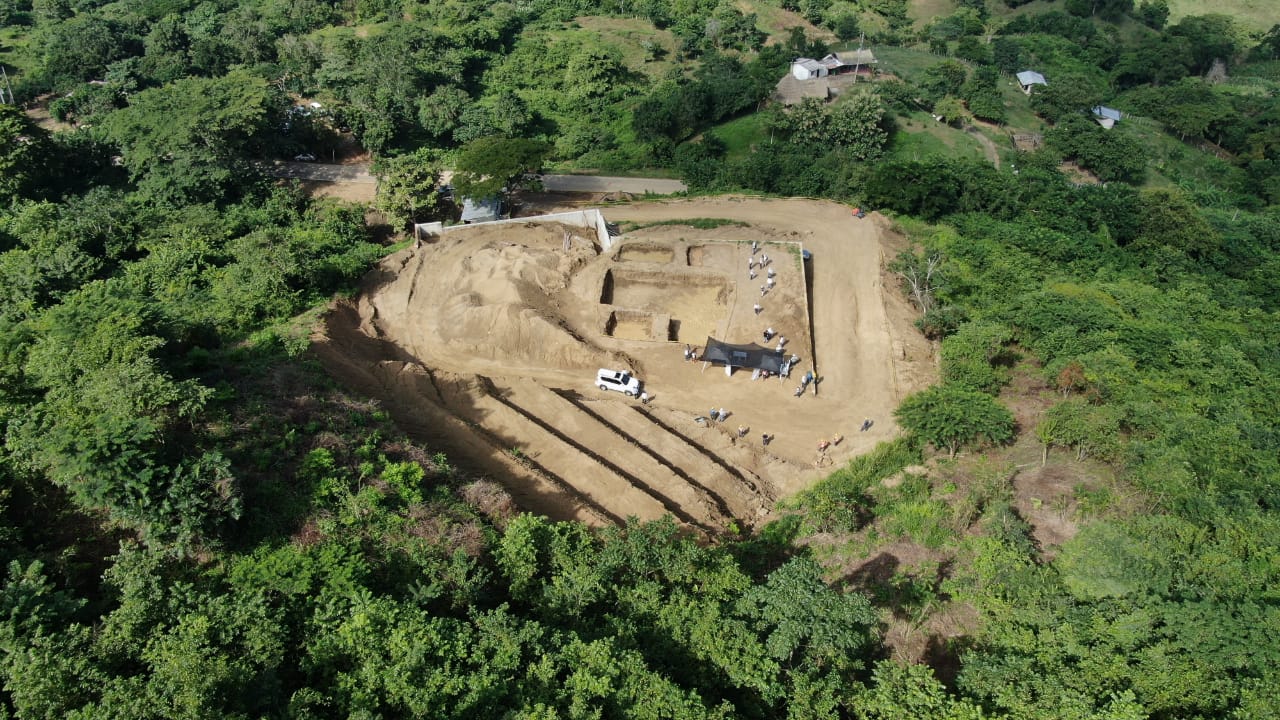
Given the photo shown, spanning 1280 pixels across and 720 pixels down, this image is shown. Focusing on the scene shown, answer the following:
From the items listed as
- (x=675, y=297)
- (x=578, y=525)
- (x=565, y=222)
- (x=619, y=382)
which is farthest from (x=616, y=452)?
(x=565, y=222)

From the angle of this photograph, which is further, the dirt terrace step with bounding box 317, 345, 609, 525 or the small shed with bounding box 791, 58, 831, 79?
the small shed with bounding box 791, 58, 831, 79

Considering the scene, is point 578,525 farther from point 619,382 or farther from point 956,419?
point 956,419

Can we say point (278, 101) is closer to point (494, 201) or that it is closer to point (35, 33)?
point (494, 201)

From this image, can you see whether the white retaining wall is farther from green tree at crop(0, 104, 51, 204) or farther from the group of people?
green tree at crop(0, 104, 51, 204)

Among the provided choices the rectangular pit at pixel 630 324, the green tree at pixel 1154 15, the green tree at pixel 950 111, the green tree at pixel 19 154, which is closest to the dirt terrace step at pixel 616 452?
the rectangular pit at pixel 630 324

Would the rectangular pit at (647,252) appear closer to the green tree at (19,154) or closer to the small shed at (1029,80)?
the green tree at (19,154)

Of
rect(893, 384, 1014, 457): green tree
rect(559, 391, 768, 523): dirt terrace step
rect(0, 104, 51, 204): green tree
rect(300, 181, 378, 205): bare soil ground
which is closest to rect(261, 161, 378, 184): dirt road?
rect(300, 181, 378, 205): bare soil ground
